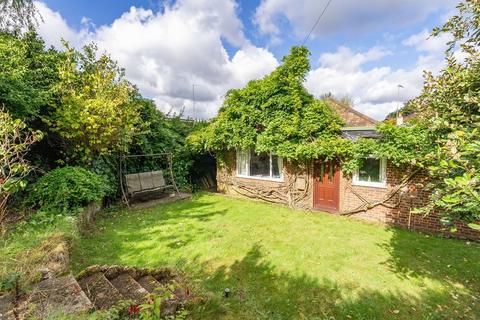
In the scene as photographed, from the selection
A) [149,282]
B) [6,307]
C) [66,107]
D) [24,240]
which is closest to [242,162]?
[66,107]

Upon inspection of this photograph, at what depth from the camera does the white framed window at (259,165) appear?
9.12 metres

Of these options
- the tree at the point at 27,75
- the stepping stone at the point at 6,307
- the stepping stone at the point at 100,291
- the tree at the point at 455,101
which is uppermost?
the tree at the point at 27,75

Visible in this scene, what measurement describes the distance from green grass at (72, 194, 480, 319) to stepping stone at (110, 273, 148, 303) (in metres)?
0.73

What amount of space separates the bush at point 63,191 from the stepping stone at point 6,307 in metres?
3.59

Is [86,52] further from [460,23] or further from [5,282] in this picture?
[460,23]

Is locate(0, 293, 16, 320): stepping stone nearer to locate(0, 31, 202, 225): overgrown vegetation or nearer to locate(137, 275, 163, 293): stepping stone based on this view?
locate(137, 275, 163, 293): stepping stone

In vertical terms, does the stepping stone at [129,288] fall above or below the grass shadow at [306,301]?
above

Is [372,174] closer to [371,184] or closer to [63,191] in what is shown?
[371,184]

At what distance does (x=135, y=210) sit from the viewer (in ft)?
25.3

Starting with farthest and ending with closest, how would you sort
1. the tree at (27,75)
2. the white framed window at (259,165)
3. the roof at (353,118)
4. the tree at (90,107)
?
the roof at (353,118)
the white framed window at (259,165)
the tree at (90,107)
the tree at (27,75)

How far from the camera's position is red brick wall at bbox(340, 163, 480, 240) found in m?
6.03

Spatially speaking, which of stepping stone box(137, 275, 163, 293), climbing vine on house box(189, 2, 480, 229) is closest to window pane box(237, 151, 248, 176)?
climbing vine on house box(189, 2, 480, 229)

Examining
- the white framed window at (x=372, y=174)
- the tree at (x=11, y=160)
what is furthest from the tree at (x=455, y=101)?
the tree at (x=11, y=160)

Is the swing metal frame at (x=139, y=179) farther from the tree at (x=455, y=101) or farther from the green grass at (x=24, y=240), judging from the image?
the tree at (x=455, y=101)
